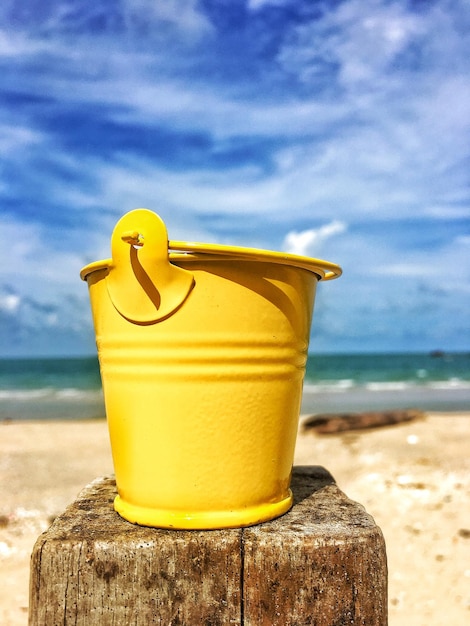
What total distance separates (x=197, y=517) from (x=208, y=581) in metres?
0.12

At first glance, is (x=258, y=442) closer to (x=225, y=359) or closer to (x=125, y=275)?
(x=225, y=359)

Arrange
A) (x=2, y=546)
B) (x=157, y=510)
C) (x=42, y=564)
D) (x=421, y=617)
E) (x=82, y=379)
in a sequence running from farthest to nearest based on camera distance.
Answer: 1. (x=82, y=379)
2. (x=2, y=546)
3. (x=421, y=617)
4. (x=157, y=510)
5. (x=42, y=564)

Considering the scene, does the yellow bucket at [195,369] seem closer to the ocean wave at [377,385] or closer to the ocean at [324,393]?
the ocean at [324,393]

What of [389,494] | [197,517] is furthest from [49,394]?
[197,517]

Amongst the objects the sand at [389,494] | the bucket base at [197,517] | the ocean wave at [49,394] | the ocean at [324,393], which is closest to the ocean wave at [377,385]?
the ocean at [324,393]

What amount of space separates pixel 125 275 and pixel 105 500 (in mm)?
598

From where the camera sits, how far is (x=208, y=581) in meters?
1.05

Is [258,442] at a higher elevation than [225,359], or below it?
below

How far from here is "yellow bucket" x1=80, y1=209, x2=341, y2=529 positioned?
1064mm

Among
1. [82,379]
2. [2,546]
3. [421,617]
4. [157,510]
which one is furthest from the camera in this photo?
[82,379]

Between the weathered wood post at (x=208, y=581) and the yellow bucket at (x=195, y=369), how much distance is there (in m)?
0.08

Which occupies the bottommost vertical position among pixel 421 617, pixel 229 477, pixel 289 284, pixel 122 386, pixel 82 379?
pixel 82 379

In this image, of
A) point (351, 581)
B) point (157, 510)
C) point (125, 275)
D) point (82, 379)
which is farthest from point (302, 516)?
point (82, 379)

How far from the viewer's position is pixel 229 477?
1109mm
